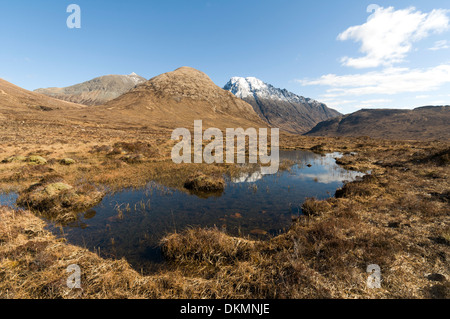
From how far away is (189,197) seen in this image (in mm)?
15297

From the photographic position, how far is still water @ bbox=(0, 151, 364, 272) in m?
9.06

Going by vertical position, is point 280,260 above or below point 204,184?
below

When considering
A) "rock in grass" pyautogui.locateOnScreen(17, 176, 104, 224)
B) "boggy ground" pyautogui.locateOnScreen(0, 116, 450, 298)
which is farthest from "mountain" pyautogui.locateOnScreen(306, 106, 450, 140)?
"rock in grass" pyautogui.locateOnScreen(17, 176, 104, 224)

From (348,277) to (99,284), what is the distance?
834 centimetres

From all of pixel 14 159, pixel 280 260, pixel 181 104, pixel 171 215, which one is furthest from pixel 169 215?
pixel 181 104

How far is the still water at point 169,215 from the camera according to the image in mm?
9062

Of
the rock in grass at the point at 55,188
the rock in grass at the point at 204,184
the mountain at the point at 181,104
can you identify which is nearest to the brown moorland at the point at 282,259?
the rock in grass at the point at 55,188

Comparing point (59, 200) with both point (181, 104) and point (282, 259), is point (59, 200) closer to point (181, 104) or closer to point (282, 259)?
point (282, 259)

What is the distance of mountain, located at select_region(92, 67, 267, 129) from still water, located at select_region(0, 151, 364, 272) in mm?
112489

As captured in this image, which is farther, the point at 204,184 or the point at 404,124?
the point at 404,124

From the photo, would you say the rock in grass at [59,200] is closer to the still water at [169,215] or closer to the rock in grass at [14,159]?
the still water at [169,215]

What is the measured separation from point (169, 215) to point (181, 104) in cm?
16068

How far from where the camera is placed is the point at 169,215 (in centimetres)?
1207
